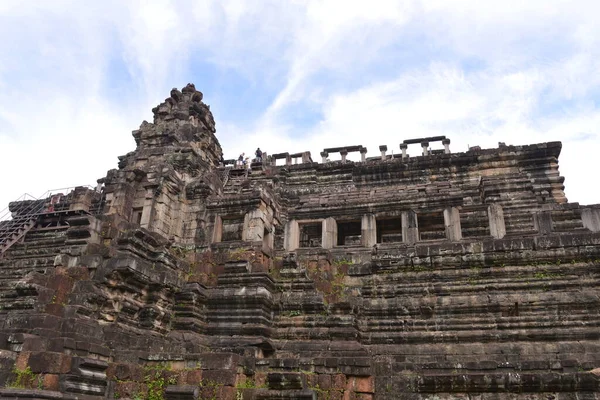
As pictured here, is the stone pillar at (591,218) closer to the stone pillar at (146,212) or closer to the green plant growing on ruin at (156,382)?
the green plant growing on ruin at (156,382)

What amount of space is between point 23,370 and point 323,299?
7486 mm

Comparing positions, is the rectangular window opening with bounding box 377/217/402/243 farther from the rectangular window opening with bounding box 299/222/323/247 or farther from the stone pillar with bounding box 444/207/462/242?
the rectangular window opening with bounding box 299/222/323/247

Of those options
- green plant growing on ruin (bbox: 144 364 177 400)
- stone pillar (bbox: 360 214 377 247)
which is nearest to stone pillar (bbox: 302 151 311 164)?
stone pillar (bbox: 360 214 377 247)

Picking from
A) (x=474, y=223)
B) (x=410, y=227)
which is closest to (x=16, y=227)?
(x=410, y=227)

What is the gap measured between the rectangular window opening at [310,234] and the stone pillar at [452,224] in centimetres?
560

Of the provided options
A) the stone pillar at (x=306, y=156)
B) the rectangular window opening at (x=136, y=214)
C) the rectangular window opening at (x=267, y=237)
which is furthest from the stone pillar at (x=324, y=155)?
the rectangular window opening at (x=136, y=214)

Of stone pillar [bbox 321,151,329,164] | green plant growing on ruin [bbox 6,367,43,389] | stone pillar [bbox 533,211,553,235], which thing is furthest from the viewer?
stone pillar [bbox 321,151,329,164]

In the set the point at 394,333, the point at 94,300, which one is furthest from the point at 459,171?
the point at 94,300

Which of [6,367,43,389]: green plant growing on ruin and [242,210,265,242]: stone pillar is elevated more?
[242,210,265,242]: stone pillar

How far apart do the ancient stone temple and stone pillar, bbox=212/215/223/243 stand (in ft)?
0.27

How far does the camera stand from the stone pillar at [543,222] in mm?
17344

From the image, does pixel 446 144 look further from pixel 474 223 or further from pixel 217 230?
pixel 217 230

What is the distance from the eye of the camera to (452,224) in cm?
1891

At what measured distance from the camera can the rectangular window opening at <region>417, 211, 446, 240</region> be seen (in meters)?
20.2
